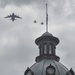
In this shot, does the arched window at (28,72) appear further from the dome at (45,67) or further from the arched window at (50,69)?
the arched window at (50,69)

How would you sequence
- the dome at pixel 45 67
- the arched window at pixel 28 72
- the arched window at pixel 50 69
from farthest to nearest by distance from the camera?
the arched window at pixel 28 72 < the dome at pixel 45 67 < the arched window at pixel 50 69

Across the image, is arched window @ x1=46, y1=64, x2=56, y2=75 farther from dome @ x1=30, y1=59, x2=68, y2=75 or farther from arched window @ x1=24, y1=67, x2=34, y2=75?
arched window @ x1=24, y1=67, x2=34, y2=75

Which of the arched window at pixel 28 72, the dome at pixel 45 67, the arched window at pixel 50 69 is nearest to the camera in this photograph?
the arched window at pixel 50 69

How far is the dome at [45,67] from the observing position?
3693 inches

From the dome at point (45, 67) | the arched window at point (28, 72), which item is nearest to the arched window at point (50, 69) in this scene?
the dome at point (45, 67)

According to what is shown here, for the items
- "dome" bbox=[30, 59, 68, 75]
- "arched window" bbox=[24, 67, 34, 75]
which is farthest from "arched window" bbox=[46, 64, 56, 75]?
"arched window" bbox=[24, 67, 34, 75]

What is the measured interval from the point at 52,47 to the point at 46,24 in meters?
7.02

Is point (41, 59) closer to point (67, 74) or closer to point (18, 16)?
point (67, 74)

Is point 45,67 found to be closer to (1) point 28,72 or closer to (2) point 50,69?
(2) point 50,69

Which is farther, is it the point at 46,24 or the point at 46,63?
the point at 46,24

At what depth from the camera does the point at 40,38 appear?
4092 inches

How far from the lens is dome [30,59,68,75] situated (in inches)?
3693

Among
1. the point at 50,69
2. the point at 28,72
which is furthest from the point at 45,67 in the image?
the point at 28,72

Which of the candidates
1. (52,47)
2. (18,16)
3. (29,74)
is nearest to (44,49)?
(52,47)
